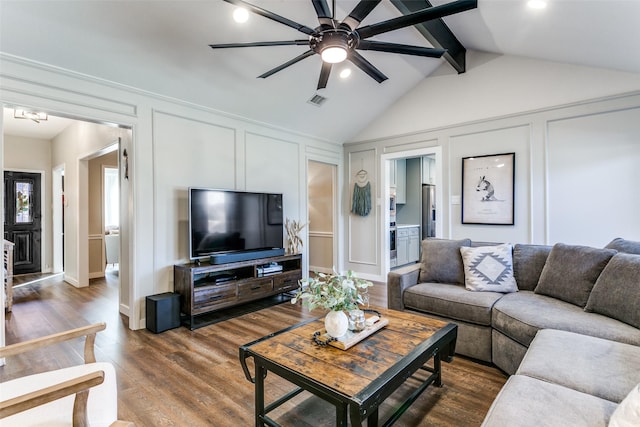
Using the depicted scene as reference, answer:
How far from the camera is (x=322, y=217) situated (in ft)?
21.1

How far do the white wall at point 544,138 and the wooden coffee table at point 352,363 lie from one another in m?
2.84

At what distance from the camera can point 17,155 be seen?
20.6ft

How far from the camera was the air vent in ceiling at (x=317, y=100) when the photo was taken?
4.50 metres

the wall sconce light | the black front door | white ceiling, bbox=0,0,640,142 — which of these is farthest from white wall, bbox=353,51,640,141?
the black front door

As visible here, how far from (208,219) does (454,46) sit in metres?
3.88

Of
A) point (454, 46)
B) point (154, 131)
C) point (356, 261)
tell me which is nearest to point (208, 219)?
point (154, 131)

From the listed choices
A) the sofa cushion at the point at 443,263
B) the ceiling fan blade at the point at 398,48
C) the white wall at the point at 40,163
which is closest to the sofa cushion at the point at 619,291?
the sofa cushion at the point at 443,263

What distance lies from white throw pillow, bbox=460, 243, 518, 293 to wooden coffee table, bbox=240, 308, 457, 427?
3.37 ft

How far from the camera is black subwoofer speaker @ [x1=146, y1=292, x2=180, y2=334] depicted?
3.26 m

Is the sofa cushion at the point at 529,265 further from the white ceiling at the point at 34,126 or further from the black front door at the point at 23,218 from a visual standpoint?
the black front door at the point at 23,218

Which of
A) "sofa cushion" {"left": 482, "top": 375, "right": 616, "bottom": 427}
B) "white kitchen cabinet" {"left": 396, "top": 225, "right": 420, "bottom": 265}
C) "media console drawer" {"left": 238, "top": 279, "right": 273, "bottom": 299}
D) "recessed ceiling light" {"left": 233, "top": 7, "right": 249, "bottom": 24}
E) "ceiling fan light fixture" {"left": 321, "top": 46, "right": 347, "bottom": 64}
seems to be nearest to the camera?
"sofa cushion" {"left": 482, "top": 375, "right": 616, "bottom": 427}

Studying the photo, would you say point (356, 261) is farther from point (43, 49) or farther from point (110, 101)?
point (43, 49)

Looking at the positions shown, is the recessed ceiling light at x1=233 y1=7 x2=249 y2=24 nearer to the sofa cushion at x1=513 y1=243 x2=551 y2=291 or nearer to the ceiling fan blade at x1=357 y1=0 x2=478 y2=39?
the ceiling fan blade at x1=357 y1=0 x2=478 y2=39

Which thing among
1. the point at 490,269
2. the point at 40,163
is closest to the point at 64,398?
the point at 490,269
